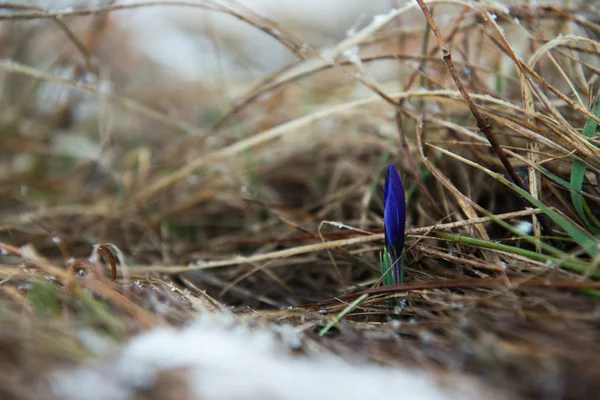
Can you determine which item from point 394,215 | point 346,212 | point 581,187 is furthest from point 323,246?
point 581,187

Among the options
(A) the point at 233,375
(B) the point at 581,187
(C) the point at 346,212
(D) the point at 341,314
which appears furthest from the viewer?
(C) the point at 346,212

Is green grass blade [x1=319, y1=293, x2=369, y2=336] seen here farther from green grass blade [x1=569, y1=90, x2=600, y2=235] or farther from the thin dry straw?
green grass blade [x1=569, y1=90, x2=600, y2=235]

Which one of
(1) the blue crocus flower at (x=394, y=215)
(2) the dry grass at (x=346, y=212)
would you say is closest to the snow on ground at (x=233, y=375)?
(2) the dry grass at (x=346, y=212)

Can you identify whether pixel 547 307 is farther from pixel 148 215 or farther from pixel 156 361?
pixel 148 215

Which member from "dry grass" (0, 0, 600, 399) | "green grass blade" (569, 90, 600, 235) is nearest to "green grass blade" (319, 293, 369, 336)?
"dry grass" (0, 0, 600, 399)

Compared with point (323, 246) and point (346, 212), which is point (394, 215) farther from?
point (346, 212)

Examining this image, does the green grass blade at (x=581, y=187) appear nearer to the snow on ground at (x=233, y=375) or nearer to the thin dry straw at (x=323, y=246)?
the thin dry straw at (x=323, y=246)
